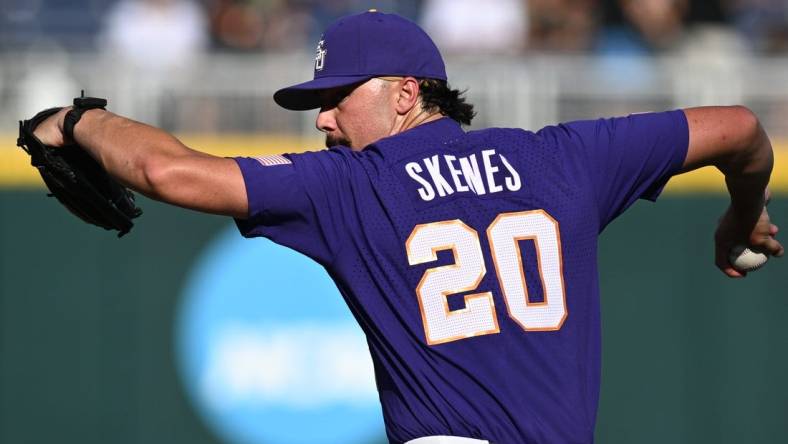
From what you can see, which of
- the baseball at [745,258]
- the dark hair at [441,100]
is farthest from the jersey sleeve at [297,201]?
the baseball at [745,258]

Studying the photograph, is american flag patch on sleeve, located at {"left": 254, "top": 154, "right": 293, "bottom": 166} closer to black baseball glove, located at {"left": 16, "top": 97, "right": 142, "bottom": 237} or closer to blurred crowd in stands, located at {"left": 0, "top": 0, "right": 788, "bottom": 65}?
black baseball glove, located at {"left": 16, "top": 97, "right": 142, "bottom": 237}

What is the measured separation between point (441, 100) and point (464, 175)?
0.42m

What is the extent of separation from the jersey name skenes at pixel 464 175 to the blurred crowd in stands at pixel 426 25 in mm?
6203

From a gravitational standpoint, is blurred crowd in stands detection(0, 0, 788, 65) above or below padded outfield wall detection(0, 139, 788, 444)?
above

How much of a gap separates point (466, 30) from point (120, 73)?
8.64 ft

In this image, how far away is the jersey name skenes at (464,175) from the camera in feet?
11.0

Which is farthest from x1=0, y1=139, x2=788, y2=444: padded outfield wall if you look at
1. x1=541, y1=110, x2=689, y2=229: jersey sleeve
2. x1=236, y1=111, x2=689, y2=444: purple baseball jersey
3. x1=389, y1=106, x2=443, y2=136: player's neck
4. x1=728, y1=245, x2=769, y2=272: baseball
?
x1=236, y1=111, x2=689, y2=444: purple baseball jersey

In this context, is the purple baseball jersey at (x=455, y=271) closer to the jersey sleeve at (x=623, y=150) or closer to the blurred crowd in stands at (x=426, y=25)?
the jersey sleeve at (x=623, y=150)

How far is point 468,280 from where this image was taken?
329 cm

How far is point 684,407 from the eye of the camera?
9023 mm

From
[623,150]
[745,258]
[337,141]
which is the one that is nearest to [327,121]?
[337,141]

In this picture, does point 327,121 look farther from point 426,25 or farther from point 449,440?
point 426,25

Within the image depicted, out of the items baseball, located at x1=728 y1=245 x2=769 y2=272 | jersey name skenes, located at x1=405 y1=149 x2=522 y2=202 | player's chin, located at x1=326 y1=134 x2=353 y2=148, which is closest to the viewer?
jersey name skenes, located at x1=405 y1=149 x2=522 y2=202

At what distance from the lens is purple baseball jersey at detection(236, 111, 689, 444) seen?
3291 millimetres
